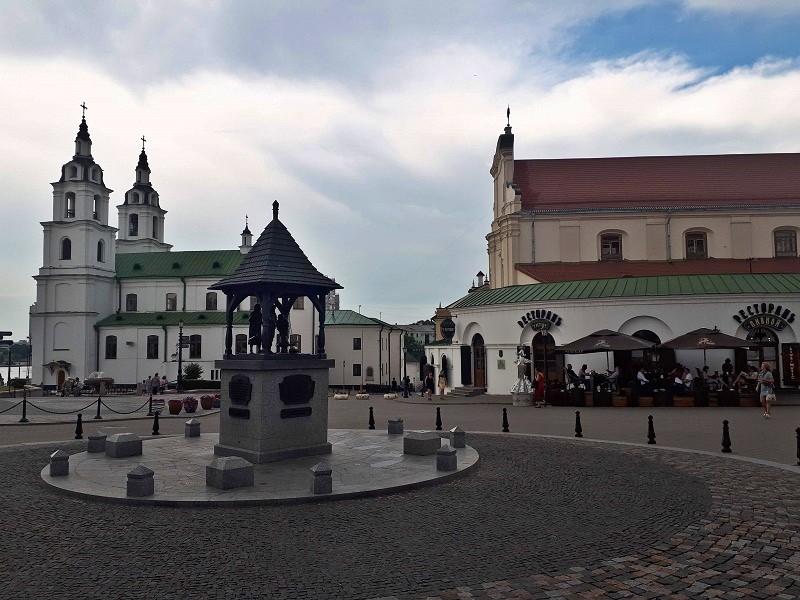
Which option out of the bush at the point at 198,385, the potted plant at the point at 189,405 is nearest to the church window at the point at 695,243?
the potted plant at the point at 189,405

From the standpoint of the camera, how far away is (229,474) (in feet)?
35.8

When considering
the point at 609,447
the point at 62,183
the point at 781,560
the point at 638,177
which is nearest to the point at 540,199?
the point at 638,177

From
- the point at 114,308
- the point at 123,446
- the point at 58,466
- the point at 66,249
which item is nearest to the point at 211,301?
the point at 114,308

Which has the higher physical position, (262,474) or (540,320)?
(540,320)

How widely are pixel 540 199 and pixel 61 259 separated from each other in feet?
165

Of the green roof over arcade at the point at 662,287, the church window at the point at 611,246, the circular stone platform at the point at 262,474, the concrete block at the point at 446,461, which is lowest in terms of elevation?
the circular stone platform at the point at 262,474

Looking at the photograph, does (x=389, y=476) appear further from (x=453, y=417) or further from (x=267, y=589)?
(x=453, y=417)

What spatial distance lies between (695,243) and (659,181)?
18.0 feet

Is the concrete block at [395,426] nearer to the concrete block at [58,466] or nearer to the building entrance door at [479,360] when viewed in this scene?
the concrete block at [58,466]

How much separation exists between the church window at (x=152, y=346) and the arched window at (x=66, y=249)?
11882 millimetres

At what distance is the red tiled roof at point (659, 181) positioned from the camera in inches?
1628

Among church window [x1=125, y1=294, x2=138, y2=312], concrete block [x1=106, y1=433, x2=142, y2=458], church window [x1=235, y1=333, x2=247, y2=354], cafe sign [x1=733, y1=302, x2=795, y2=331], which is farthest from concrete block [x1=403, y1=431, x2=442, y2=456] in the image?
church window [x1=125, y1=294, x2=138, y2=312]

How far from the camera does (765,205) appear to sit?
133 feet

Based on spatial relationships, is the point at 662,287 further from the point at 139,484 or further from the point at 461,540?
the point at 139,484
